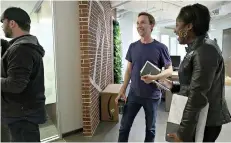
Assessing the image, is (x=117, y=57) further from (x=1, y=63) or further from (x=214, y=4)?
A: (x=1, y=63)

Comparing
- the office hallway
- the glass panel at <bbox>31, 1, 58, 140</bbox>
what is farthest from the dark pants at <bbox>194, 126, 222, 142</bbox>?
the glass panel at <bbox>31, 1, 58, 140</bbox>

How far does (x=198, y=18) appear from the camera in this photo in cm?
109

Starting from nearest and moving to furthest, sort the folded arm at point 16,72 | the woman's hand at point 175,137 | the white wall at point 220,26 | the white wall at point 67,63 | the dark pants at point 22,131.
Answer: the woman's hand at point 175,137, the folded arm at point 16,72, the dark pants at point 22,131, the white wall at point 67,63, the white wall at point 220,26

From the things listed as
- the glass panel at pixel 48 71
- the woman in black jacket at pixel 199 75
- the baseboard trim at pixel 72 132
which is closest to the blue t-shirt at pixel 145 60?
the woman in black jacket at pixel 199 75

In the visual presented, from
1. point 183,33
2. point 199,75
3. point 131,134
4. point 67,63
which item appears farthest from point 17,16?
point 131,134

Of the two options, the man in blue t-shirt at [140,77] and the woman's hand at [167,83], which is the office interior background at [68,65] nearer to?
the man in blue t-shirt at [140,77]

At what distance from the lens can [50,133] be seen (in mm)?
2977

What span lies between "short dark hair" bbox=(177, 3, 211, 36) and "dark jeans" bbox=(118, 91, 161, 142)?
3.27ft

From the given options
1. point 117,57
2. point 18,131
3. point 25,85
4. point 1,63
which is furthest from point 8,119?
point 117,57

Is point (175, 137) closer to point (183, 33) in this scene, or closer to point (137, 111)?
point (183, 33)

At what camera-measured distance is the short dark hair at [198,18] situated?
3.57 ft

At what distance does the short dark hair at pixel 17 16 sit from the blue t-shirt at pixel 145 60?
3.41 ft

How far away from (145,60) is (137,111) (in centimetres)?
52

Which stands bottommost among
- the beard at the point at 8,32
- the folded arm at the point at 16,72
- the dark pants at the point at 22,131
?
the dark pants at the point at 22,131
